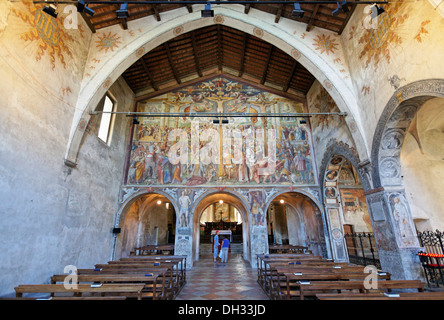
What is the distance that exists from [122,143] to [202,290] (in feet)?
29.2

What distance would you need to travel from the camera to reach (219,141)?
1295 cm

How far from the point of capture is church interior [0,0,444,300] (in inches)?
221

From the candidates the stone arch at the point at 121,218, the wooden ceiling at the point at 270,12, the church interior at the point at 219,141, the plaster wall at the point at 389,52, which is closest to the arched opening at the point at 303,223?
the church interior at the point at 219,141

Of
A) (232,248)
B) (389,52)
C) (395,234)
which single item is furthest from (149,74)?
(232,248)

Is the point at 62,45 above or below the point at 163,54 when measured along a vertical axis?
below

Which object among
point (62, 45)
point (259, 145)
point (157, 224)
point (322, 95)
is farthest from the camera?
point (157, 224)

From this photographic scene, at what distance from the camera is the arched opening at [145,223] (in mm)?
12688

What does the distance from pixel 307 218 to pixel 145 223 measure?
1082 cm

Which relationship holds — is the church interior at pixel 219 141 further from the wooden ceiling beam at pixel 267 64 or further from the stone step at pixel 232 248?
the stone step at pixel 232 248

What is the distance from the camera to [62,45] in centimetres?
745

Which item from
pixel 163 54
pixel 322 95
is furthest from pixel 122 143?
pixel 322 95

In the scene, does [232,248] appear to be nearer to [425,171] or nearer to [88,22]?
[425,171]

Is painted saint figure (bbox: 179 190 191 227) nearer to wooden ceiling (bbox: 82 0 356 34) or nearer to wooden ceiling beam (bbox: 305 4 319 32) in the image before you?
wooden ceiling (bbox: 82 0 356 34)

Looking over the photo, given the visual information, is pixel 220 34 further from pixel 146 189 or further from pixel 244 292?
pixel 244 292
